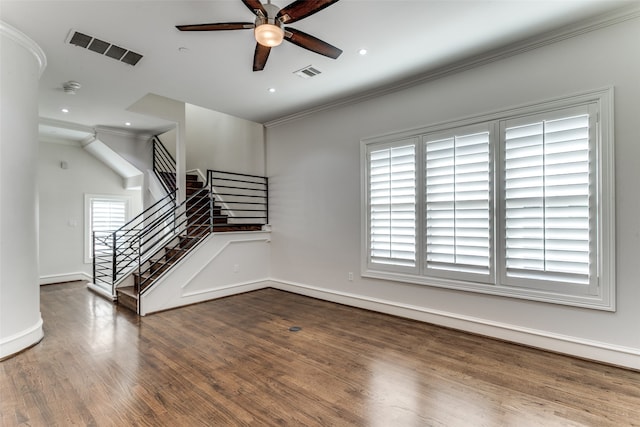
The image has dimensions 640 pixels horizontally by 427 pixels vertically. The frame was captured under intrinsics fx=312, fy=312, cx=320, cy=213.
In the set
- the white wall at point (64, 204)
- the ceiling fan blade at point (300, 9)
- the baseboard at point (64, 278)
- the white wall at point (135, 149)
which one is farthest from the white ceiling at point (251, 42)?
the baseboard at point (64, 278)

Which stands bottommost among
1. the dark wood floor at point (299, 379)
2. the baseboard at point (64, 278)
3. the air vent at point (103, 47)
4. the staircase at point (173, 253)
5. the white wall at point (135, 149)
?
the dark wood floor at point (299, 379)

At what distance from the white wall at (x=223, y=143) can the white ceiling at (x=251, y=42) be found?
1.59 m

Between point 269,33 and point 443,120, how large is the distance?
7.66 ft

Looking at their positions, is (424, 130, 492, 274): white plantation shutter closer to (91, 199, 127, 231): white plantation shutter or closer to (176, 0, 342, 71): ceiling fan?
(176, 0, 342, 71): ceiling fan

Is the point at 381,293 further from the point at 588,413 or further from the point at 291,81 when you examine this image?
the point at 291,81

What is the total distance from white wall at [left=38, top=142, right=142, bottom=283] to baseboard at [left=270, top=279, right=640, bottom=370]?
572 centimetres

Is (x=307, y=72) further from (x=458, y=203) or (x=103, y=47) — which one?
(x=458, y=203)

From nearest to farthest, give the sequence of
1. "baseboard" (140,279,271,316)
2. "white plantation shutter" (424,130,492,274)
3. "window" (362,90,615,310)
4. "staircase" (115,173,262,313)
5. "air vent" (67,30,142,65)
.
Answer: "window" (362,90,615,310) < "air vent" (67,30,142,65) < "white plantation shutter" (424,130,492,274) < "baseboard" (140,279,271,316) < "staircase" (115,173,262,313)

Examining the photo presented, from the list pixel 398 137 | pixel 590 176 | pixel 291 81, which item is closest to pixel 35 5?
pixel 291 81

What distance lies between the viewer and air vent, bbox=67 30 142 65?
3.03 metres

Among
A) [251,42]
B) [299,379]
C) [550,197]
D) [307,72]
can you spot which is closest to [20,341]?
[299,379]

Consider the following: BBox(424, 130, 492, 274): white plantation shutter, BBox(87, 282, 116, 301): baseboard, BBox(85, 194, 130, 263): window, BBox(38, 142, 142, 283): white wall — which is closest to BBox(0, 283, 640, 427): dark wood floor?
BBox(424, 130, 492, 274): white plantation shutter

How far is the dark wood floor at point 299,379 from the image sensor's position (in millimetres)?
2074

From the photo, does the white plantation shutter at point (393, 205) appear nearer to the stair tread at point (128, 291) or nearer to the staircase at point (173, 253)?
the staircase at point (173, 253)
